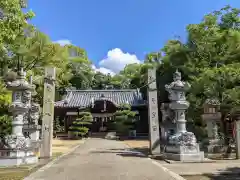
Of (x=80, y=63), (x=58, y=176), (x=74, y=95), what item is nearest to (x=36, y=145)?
(x=58, y=176)

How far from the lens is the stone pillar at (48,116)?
11.8 m

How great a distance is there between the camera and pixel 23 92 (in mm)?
10703

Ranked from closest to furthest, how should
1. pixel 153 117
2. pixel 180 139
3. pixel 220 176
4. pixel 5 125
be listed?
pixel 220 176
pixel 180 139
pixel 5 125
pixel 153 117

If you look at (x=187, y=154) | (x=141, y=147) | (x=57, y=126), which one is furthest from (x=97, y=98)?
(x=187, y=154)

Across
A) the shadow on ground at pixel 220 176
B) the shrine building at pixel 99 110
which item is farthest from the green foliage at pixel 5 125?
the shrine building at pixel 99 110

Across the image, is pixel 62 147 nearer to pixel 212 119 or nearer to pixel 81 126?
pixel 81 126

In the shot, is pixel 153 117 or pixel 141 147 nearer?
pixel 153 117

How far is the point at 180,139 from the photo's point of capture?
1053 centimetres

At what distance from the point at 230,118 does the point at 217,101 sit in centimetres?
227

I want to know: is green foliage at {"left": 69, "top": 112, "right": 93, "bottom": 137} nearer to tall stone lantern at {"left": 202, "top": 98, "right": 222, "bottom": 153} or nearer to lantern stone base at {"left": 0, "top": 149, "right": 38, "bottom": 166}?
tall stone lantern at {"left": 202, "top": 98, "right": 222, "bottom": 153}

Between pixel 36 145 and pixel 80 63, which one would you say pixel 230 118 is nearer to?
pixel 36 145

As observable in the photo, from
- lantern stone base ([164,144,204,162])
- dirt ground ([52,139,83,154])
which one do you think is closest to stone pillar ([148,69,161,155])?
lantern stone base ([164,144,204,162])

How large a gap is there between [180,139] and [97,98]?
24383 mm

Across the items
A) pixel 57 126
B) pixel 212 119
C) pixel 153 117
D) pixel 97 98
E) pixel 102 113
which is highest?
pixel 97 98
